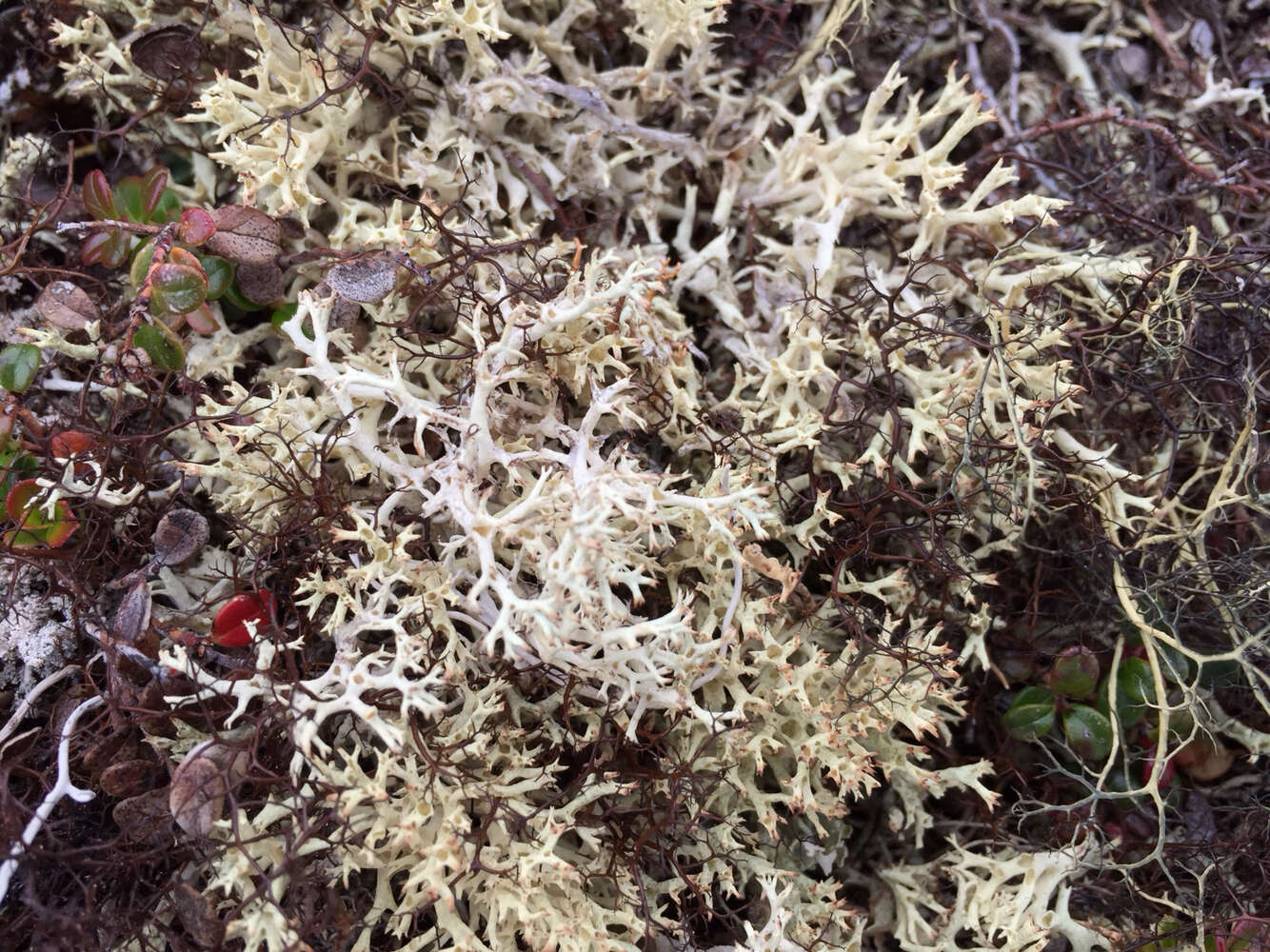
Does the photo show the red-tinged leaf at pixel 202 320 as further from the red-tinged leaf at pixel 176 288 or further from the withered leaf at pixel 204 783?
the withered leaf at pixel 204 783

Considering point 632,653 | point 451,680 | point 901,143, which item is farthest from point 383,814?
point 901,143

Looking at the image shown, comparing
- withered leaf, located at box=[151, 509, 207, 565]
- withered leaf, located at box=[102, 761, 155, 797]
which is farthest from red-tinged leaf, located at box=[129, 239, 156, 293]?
withered leaf, located at box=[102, 761, 155, 797]

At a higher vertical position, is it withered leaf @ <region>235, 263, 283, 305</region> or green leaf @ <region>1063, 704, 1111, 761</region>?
withered leaf @ <region>235, 263, 283, 305</region>

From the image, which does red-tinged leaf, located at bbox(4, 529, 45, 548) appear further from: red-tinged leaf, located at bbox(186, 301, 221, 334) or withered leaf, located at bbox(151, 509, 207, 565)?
red-tinged leaf, located at bbox(186, 301, 221, 334)

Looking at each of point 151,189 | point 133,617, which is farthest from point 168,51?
point 133,617

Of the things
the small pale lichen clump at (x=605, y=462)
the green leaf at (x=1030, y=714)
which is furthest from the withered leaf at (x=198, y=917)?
the green leaf at (x=1030, y=714)

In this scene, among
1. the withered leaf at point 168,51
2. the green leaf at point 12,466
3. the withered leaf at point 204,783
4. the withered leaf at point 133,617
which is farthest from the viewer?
the withered leaf at point 168,51
